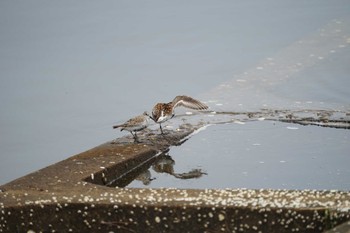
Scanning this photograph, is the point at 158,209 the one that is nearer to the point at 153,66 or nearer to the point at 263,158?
the point at 263,158

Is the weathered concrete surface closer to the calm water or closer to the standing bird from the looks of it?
the calm water

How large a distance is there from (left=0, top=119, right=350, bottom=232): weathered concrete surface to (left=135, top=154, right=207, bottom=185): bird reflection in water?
0.50 m

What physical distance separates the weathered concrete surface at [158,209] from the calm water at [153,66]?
823 mm

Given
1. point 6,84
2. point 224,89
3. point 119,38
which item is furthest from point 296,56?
point 6,84

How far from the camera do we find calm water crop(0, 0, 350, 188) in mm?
5672

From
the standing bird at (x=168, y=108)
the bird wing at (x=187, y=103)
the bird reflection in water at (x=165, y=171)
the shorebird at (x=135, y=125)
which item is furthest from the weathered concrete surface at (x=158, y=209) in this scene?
the bird wing at (x=187, y=103)

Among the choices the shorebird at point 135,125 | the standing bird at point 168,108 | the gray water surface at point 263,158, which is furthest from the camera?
the standing bird at point 168,108

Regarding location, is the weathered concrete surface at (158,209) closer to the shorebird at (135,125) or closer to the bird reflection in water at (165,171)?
the bird reflection in water at (165,171)

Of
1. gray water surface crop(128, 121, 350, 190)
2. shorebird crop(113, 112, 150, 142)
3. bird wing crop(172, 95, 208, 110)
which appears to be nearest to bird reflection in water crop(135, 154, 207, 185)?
gray water surface crop(128, 121, 350, 190)

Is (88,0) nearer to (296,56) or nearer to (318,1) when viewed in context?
(318,1)

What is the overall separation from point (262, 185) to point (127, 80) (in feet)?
12.3

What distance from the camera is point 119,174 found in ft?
14.0

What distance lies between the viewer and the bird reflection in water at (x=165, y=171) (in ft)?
14.1

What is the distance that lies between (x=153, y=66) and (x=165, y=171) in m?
3.74
